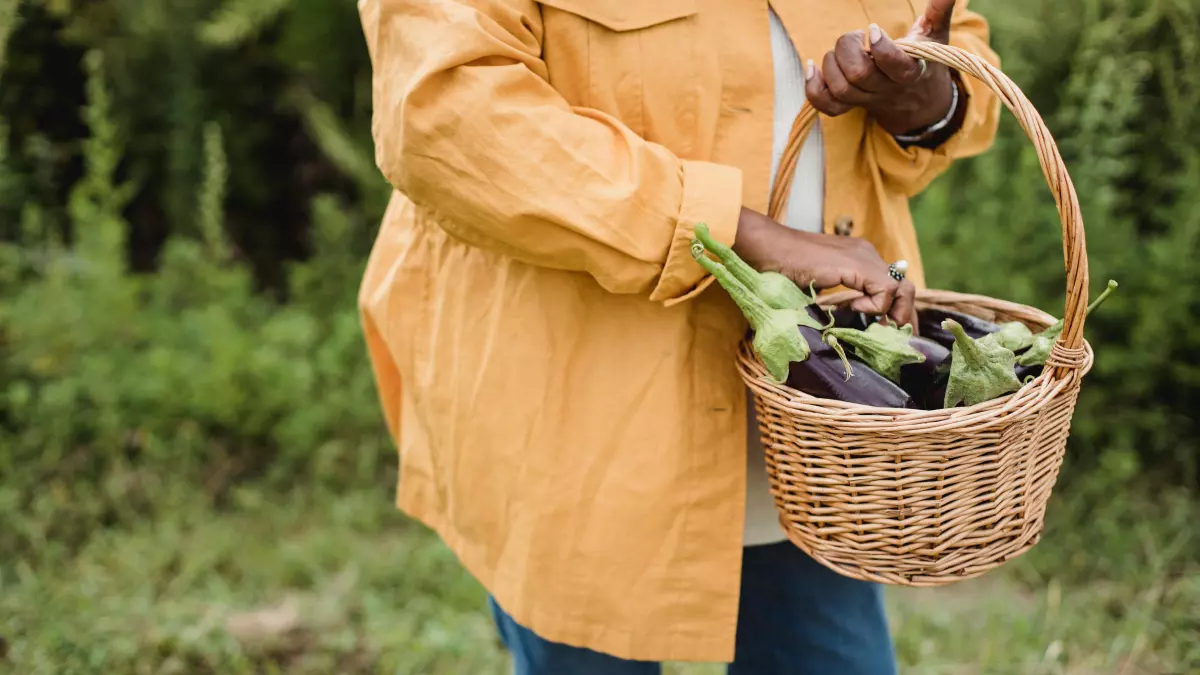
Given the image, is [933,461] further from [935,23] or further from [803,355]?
[935,23]

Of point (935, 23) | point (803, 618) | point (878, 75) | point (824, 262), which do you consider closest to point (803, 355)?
point (824, 262)

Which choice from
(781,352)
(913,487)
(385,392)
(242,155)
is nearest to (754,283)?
(781,352)

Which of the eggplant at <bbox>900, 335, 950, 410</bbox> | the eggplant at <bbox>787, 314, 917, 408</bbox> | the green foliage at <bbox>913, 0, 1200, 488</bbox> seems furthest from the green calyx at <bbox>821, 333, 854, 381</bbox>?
the green foliage at <bbox>913, 0, 1200, 488</bbox>

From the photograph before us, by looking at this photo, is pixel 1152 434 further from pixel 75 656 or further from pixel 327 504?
pixel 75 656

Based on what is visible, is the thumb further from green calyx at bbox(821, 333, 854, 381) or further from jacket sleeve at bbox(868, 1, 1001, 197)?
green calyx at bbox(821, 333, 854, 381)

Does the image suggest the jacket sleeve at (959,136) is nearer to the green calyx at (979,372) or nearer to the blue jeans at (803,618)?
the green calyx at (979,372)

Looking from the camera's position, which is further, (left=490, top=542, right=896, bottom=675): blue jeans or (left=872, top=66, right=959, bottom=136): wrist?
(left=490, top=542, right=896, bottom=675): blue jeans

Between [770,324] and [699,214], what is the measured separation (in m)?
0.17

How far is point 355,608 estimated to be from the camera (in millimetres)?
2965

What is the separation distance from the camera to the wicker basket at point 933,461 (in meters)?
1.23

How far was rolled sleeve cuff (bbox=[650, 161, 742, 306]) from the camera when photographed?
4.42 ft

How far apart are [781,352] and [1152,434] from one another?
2.41 m

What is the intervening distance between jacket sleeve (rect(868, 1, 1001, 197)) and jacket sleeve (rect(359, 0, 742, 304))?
1.06 feet

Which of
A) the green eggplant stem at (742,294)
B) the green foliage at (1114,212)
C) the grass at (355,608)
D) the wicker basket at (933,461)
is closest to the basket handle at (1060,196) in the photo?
the wicker basket at (933,461)
